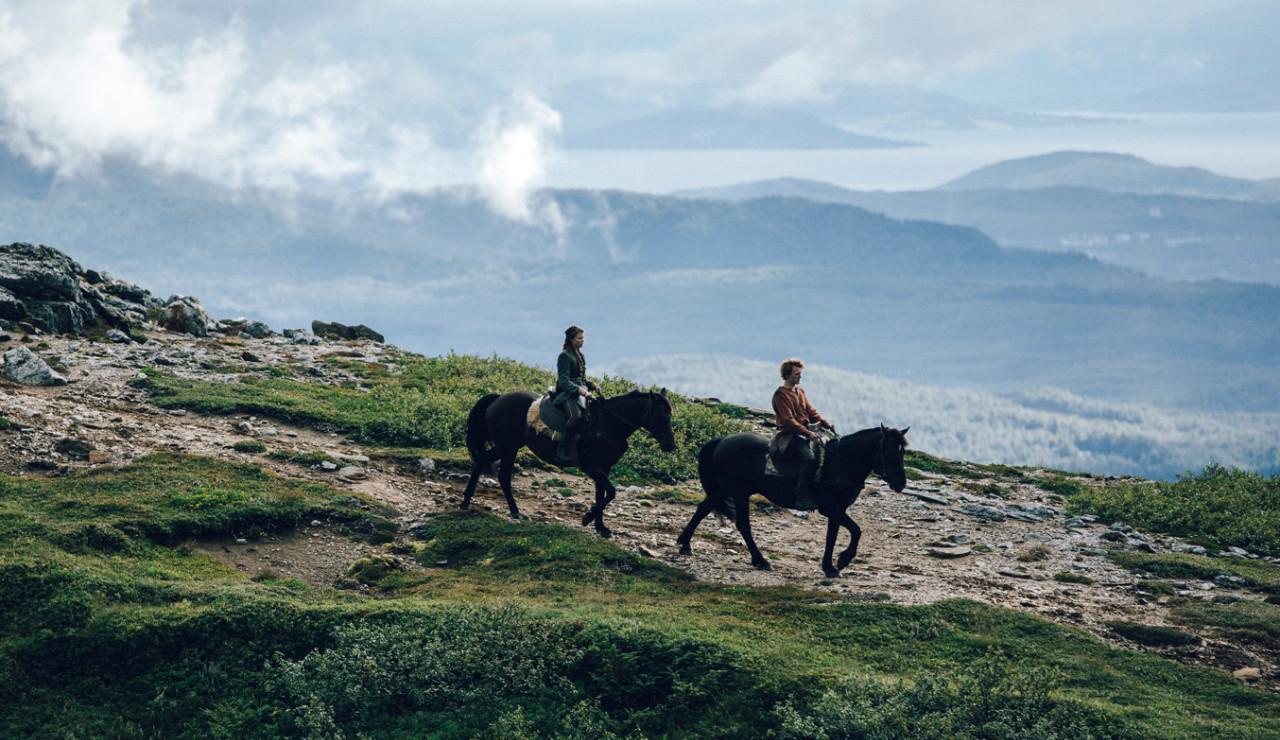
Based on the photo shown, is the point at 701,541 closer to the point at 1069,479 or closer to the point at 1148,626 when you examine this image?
the point at 1148,626

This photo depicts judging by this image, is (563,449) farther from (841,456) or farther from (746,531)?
(841,456)

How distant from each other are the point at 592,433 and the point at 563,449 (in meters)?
0.72

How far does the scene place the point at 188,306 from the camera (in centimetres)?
3841

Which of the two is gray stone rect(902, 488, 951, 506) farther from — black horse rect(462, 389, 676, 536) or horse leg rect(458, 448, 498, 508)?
horse leg rect(458, 448, 498, 508)

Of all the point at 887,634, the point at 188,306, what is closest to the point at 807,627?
the point at 887,634

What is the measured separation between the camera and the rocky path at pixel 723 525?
632 inches

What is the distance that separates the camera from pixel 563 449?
61.1ft

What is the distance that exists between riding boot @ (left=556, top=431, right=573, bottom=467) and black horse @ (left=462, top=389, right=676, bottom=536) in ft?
0.65

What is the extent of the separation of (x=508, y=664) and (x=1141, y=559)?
48.2 feet

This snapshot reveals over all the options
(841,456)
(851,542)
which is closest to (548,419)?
(841,456)

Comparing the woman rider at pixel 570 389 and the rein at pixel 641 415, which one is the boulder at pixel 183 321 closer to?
the woman rider at pixel 570 389

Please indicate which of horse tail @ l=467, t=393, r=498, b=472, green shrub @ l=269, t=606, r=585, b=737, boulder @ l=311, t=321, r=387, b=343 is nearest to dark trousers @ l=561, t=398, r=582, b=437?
horse tail @ l=467, t=393, r=498, b=472

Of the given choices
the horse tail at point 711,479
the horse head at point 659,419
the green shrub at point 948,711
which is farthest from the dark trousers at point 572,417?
the green shrub at point 948,711

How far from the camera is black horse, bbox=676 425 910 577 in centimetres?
1658
